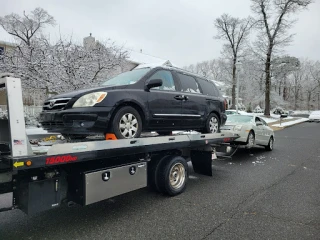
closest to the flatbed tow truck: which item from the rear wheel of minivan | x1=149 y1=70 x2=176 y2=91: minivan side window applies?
x1=149 y1=70 x2=176 y2=91: minivan side window

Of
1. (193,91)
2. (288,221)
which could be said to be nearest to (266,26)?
(193,91)

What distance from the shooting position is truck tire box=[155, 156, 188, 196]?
5.09 meters

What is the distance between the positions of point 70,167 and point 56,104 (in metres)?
1.17

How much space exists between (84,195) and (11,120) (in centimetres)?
139

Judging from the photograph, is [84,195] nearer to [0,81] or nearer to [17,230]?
[17,230]

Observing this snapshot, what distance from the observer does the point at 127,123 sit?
4.55 metres

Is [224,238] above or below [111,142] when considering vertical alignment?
below

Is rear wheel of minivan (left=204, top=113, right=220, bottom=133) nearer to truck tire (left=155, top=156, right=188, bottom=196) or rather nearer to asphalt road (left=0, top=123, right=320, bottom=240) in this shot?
asphalt road (left=0, top=123, right=320, bottom=240)

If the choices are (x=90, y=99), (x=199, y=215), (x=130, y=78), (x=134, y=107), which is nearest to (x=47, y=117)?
(x=90, y=99)

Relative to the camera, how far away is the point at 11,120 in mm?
2914

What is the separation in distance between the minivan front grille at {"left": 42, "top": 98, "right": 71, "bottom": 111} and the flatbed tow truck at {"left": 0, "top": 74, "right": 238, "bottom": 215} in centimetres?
88

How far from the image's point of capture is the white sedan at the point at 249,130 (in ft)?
30.5

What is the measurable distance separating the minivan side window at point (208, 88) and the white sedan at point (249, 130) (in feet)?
5.71

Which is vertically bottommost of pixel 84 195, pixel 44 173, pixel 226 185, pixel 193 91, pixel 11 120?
pixel 226 185
